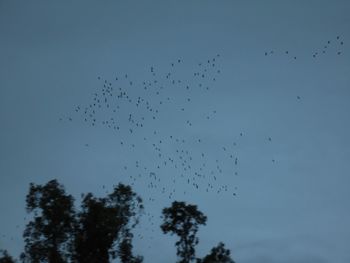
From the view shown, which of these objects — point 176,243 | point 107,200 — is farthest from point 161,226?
point 107,200

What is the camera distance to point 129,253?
170ft

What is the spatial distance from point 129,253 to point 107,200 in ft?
15.8

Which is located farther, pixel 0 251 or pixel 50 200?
pixel 50 200

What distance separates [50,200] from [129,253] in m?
7.83

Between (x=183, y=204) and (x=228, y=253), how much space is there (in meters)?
5.23

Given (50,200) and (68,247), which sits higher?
(50,200)

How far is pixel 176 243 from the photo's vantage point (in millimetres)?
50906

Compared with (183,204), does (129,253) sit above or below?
below

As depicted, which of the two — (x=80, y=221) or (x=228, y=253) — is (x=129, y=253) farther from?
(x=228, y=253)

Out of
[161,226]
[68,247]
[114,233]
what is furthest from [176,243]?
[68,247]

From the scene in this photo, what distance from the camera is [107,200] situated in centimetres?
5353

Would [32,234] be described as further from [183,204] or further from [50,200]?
[183,204]

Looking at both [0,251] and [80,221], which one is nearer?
[0,251]

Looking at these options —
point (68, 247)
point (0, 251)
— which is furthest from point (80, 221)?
point (0, 251)
